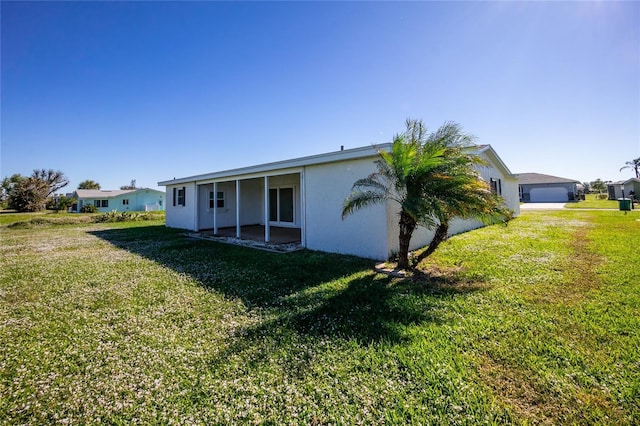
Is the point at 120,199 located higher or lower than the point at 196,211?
higher

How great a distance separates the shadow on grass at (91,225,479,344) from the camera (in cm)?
360

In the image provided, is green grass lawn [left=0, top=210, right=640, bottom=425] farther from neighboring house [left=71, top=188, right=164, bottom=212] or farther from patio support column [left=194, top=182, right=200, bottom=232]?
neighboring house [left=71, top=188, right=164, bottom=212]

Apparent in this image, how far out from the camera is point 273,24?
983cm

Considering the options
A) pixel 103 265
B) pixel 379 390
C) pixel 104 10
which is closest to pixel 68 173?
pixel 104 10

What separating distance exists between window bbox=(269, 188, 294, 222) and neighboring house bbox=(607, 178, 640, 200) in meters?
41.9

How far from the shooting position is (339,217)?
8.09 metres

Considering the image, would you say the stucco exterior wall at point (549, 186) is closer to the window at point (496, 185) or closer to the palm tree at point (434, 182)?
the window at point (496, 185)

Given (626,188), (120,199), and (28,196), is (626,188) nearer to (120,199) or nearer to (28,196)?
(120,199)

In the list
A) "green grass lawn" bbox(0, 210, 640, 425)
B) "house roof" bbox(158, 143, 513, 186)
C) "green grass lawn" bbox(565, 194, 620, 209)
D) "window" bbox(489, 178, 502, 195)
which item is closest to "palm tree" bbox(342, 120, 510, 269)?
"house roof" bbox(158, 143, 513, 186)

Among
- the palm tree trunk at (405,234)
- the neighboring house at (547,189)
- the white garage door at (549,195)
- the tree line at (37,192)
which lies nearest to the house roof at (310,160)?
the palm tree trunk at (405,234)

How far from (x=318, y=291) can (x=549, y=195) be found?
47.2 meters

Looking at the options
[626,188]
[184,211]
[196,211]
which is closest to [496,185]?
[196,211]

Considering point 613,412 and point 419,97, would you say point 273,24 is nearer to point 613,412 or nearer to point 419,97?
point 419,97

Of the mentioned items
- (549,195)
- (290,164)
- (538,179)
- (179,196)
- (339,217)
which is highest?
(538,179)
